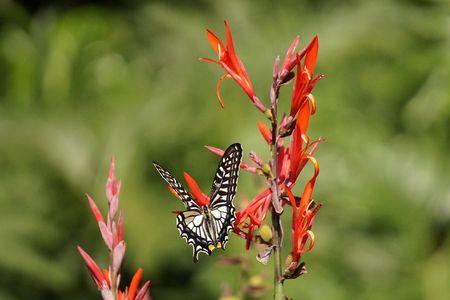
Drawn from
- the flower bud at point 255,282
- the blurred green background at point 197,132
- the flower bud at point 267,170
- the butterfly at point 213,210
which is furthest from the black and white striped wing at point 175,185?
the blurred green background at point 197,132

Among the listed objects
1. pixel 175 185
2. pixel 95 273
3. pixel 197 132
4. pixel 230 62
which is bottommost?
pixel 95 273

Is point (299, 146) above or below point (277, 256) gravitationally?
above

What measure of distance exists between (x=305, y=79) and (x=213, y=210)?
19 cm

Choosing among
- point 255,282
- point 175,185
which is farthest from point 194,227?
point 255,282

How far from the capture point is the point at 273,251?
848 millimetres

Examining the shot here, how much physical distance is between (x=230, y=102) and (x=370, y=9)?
5.55 feet

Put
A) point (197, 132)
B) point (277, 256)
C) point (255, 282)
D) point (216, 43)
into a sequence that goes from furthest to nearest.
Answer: point (197, 132), point (255, 282), point (216, 43), point (277, 256)

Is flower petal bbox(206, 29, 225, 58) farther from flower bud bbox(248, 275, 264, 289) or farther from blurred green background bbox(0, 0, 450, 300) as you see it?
blurred green background bbox(0, 0, 450, 300)

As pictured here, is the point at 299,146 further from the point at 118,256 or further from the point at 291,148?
the point at 118,256

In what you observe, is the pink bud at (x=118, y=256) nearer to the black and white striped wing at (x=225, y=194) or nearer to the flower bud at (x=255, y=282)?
the black and white striped wing at (x=225, y=194)

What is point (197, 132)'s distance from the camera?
15.8 ft

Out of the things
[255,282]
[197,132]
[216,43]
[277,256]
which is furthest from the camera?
[197,132]

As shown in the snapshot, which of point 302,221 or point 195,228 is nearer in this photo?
point 302,221

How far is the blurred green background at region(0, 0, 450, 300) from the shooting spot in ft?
13.7
